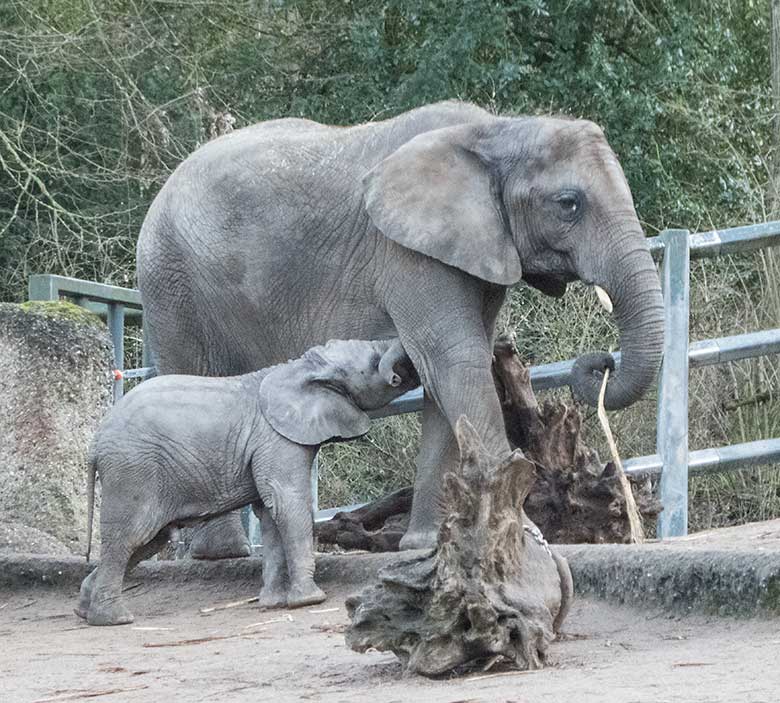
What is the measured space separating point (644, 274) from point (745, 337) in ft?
3.22

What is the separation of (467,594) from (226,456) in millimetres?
2360

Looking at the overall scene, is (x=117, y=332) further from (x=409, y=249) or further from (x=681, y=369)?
(x=681, y=369)

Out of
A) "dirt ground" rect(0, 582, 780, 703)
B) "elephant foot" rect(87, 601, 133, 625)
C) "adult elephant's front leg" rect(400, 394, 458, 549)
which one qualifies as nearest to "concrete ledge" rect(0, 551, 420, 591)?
"dirt ground" rect(0, 582, 780, 703)

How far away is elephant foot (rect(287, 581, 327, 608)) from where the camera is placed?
627 centimetres

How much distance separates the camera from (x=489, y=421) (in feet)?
22.4

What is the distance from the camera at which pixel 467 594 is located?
4.27 m

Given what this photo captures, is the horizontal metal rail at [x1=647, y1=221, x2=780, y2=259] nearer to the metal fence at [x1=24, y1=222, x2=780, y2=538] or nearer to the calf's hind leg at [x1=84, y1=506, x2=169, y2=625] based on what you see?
the metal fence at [x1=24, y1=222, x2=780, y2=538]

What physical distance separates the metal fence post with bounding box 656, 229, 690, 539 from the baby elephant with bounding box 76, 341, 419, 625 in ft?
4.32

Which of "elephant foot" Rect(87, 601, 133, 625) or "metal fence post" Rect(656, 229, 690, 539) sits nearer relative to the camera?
"elephant foot" Rect(87, 601, 133, 625)

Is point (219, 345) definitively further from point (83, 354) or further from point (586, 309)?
point (586, 309)

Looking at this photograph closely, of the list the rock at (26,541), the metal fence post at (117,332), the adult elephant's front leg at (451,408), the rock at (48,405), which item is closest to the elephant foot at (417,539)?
the adult elephant's front leg at (451,408)

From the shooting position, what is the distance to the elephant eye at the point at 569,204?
688 centimetres

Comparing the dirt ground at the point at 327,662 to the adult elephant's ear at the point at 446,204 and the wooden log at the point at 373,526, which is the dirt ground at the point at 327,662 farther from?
the adult elephant's ear at the point at 446,204

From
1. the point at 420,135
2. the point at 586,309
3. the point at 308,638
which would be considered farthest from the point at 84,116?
the point at 308,638
